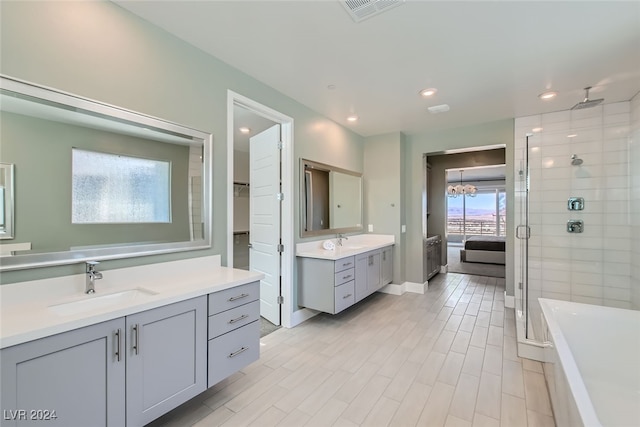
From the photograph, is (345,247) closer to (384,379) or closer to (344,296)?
(344,296)

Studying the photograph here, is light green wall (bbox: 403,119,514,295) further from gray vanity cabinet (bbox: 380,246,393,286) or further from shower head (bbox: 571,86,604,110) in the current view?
shower head (bbox: 571,86,604,110)

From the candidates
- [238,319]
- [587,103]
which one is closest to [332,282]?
[238,319]

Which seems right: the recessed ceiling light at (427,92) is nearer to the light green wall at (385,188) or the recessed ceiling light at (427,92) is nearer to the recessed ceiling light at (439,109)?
the recessed ceiling light at (439,109)

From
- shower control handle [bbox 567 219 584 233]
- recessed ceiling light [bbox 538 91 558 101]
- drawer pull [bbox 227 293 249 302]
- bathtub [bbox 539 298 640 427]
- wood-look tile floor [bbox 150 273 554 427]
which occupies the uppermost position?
recessed ceiling light [bbox 538 91 558 101]

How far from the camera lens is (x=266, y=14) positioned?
1851 mm

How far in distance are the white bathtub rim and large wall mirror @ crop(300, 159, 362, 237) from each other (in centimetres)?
242

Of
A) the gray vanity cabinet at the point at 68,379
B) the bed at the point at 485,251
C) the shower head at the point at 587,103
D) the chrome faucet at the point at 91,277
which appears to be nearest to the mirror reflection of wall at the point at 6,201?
the chrome faucet at the point at 91,277

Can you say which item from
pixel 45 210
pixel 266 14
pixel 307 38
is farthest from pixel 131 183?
pixel 307 38

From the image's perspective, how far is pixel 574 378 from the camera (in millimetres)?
1356

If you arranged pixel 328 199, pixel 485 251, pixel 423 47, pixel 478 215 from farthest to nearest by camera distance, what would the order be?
pixel 478 215 < pixel 485 251 < pixel 328 199 < pixel 423 47

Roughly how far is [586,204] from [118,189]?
4.95m

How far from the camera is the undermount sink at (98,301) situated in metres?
1.45

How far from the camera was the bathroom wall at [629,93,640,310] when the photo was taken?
9.84 ft

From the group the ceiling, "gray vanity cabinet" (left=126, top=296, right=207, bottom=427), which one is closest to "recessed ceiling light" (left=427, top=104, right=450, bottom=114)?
the ceiling
